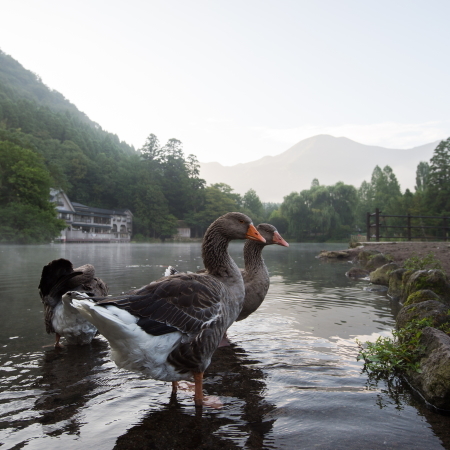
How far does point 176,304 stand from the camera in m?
3.42

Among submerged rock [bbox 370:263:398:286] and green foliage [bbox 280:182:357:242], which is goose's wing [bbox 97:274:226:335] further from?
green foliage [bbox 280:182:357:242]

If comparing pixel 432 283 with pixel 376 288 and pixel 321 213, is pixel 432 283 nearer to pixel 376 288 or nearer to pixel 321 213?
pixel 376 288

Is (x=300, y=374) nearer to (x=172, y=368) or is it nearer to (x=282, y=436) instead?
(x=282, y=436)

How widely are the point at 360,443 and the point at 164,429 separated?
158cm

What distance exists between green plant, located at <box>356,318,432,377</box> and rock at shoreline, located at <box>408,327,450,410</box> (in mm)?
86

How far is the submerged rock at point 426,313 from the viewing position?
15.8 ft

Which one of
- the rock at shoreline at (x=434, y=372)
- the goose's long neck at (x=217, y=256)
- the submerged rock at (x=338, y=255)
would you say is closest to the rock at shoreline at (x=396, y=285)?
the rock at shoreline at (x=434, y=372)

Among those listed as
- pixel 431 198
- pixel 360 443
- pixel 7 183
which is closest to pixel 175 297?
pixel 360 443

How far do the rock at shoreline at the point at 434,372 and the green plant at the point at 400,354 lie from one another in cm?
9

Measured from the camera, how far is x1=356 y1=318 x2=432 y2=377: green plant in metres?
4.12

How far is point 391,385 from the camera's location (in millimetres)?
4047

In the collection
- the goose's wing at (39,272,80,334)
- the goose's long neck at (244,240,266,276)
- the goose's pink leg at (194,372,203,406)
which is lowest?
the goose's pink leg at (194,372,203,406)

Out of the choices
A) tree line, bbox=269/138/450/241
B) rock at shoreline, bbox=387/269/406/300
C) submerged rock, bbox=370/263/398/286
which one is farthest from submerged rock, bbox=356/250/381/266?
tree line, bbox=269/138/450/241

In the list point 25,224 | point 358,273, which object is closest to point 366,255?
point 358,273
